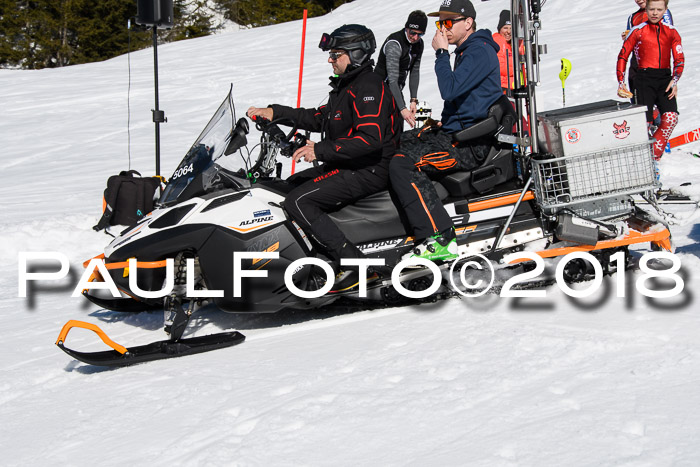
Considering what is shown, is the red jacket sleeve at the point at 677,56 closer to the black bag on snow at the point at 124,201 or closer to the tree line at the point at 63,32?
the black bag on snow at the point at 124,201

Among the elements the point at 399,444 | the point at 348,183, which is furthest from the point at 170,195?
the point at 399,444

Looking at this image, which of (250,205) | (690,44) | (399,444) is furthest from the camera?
(690,44)

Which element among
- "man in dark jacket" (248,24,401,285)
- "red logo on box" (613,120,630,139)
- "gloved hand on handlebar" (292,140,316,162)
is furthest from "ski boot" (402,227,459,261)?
"red logo on box" (613,120,630,139)

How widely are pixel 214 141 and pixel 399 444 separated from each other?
221 centimetres

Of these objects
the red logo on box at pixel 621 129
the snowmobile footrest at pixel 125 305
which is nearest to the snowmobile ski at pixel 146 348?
the snowmobile footrest at pixel 125 305

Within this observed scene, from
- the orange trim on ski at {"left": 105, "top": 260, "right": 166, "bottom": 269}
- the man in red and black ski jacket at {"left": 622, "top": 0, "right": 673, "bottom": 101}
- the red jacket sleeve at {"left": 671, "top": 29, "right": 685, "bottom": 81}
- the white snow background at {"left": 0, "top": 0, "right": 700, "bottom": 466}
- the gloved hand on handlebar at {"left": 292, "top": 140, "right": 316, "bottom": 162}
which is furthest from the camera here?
the man in red and black ski jacket at {"left": 622, "top": 0, "right": 673, "bottom": 101}

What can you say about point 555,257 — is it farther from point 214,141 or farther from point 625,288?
point 214,141

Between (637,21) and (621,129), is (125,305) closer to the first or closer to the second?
(621,129)

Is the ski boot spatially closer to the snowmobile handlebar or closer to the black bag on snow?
the snowmobile handlebar

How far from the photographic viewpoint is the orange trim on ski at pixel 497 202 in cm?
414

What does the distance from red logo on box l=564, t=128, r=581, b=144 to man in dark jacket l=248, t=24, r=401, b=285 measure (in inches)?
37.1

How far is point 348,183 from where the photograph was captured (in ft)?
13.0

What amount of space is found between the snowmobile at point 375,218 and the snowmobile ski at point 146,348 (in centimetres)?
1

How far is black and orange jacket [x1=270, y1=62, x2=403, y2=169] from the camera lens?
3848 mm
